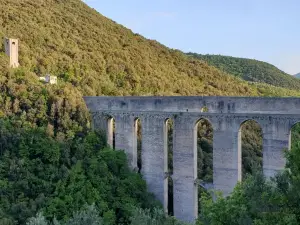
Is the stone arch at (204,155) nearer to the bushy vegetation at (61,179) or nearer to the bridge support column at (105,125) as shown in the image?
the bushy vegetation at (61,179)

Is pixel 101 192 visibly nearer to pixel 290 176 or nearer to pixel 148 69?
pixel 290 176

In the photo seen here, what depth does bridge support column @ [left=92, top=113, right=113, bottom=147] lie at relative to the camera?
2691 cm

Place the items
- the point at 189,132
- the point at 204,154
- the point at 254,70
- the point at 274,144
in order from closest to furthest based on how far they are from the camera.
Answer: the point at 274,144 < the point at 189,132 < the point at 204,154 < the point at 254,70

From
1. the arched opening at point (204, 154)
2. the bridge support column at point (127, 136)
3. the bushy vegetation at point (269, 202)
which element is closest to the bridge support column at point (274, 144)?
the arched opening at point (204, 154)

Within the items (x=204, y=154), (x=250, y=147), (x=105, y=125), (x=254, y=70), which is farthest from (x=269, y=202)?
(x=254, y=70)

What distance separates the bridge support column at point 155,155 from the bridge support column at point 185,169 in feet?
3.33

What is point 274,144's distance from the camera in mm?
19656

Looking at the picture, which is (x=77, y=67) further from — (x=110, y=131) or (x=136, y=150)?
(x=136, y=150)

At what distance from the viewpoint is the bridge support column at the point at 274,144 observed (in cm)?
1942

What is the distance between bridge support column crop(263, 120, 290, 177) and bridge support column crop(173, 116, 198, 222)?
3968mm

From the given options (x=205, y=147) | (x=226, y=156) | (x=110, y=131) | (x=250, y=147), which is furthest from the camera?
(x=250, y=147)

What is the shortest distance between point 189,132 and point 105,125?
635cm

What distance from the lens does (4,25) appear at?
36281 millimetres

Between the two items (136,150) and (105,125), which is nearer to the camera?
(136,150)
